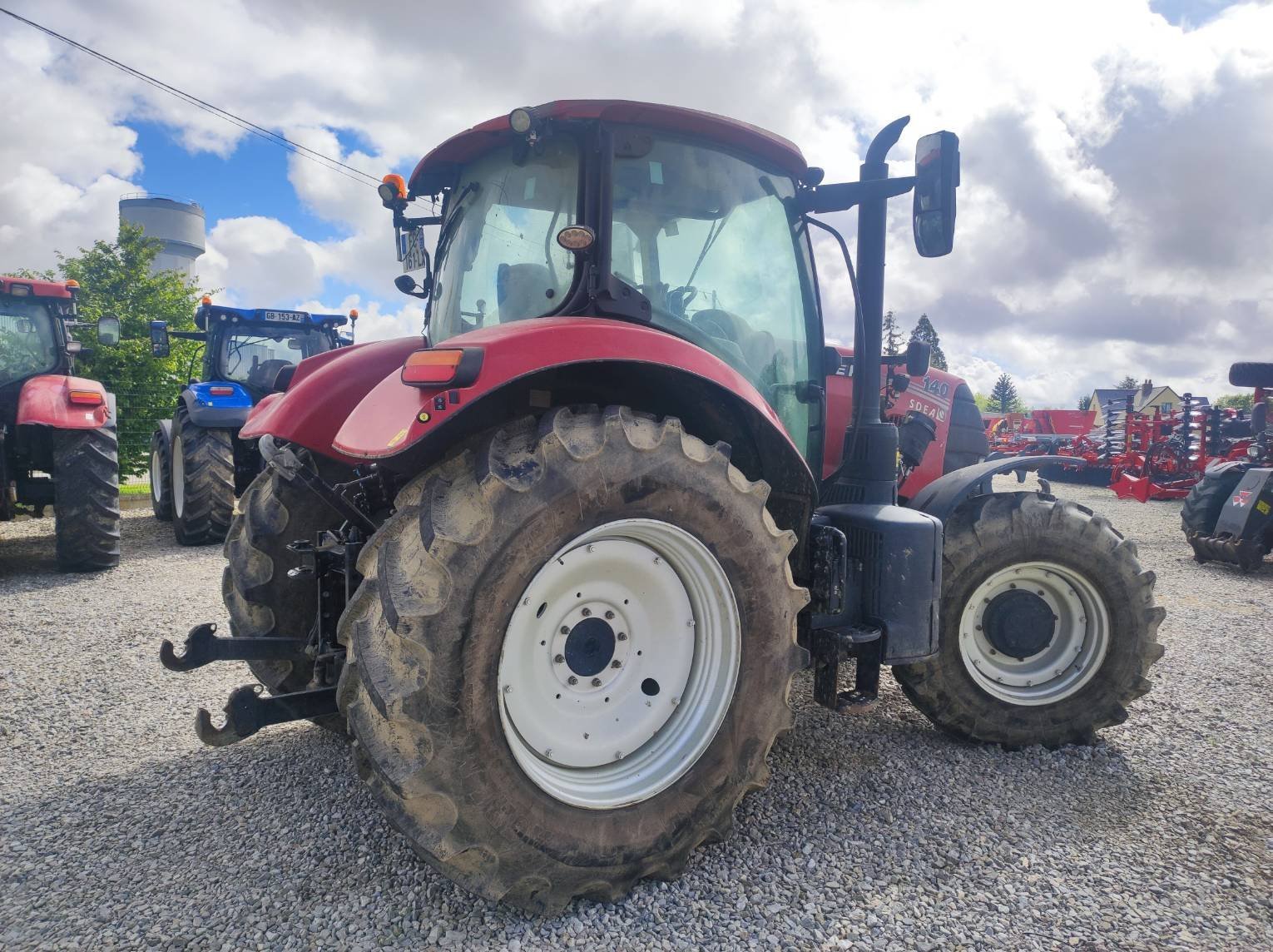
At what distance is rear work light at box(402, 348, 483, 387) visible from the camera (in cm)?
190

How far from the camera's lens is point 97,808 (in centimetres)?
259

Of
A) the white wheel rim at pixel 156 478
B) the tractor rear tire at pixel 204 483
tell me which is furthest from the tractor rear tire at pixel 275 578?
the white wheel rim at pixel 156 478

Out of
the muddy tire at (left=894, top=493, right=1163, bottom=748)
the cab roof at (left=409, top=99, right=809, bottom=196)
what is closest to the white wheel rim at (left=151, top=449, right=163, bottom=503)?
the cab roof at (left=409, top=99, right=809, bottom=196)

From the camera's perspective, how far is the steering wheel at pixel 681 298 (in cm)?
265

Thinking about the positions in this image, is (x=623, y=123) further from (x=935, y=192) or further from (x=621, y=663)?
(x=621, y=663)

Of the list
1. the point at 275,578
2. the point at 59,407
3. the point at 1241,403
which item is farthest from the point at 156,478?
the point at 1241,403

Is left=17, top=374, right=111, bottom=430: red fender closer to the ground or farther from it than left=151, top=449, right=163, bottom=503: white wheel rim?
farther from it

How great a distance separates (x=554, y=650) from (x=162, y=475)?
28.1 feet

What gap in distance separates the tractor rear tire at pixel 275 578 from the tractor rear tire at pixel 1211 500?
28.3ft

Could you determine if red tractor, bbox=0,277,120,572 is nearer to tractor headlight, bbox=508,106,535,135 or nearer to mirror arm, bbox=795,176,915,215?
tractor headlight, bbox=508,106,535,135

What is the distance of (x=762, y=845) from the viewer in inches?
92.8

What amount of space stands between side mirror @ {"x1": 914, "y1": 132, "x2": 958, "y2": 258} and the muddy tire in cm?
103

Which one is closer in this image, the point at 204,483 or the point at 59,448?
the point at 59,448

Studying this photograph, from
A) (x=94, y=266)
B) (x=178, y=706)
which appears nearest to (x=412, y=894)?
(x=178, y=706)
